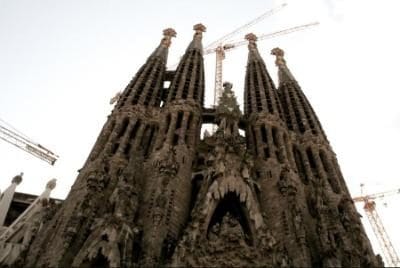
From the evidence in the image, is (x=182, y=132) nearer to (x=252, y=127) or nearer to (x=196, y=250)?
(x=252, y=127)

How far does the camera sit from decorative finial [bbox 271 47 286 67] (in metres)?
43.2

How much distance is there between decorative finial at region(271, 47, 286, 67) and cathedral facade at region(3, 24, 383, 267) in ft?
39.0

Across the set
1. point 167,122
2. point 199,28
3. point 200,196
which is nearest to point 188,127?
point 167,122

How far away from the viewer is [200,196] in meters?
19.6

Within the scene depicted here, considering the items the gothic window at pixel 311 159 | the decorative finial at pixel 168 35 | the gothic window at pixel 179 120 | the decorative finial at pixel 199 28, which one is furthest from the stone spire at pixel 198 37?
the gothic window at pixel 311 159

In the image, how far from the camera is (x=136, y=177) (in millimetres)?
22328

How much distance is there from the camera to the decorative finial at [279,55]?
4319cm

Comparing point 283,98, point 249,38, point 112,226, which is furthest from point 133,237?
point 249,38

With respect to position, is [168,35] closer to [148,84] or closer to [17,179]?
[148,84]

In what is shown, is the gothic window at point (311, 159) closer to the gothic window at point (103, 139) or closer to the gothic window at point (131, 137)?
the gothic window at point (131, 137)

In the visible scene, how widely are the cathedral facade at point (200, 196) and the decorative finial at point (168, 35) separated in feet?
37.2

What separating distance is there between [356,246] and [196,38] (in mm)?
30525

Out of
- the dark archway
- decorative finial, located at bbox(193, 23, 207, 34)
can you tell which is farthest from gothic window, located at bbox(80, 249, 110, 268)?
decorative finial, located at bbox(193, 23, 207, 34)

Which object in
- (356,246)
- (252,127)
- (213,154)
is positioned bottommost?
(356,246)
